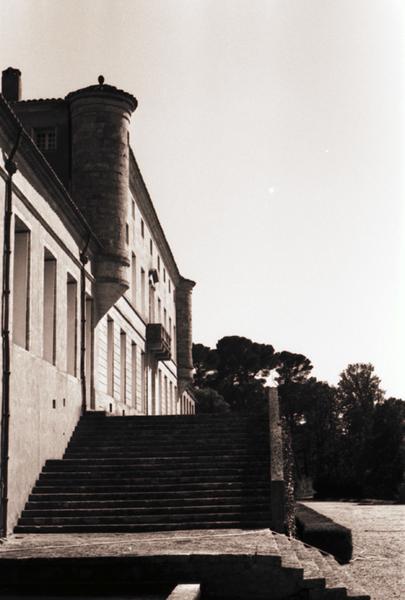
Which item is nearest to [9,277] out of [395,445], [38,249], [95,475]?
[38,249]

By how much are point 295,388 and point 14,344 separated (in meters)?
83.0

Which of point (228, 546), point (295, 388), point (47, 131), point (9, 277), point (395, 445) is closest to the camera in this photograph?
point (228, 546)

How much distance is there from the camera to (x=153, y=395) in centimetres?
4016

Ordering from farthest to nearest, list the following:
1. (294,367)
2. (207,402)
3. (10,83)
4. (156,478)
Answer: (294,367)
(207,402)
(10,83)
(156,478)

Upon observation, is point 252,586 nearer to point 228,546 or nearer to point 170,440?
point 228,546

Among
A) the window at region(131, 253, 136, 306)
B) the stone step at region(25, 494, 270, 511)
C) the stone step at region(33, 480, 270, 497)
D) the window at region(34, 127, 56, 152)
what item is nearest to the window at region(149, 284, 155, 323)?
the window at region(131, 253, 136, 306)

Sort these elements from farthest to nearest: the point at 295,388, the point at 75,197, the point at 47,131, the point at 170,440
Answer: the point at 295,388 → the point at 47,131 → the point at 75,197 → the point at 170,440

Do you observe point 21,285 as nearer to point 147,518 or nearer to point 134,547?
point 147,518

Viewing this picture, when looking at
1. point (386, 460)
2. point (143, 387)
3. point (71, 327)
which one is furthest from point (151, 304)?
point (386, 460)

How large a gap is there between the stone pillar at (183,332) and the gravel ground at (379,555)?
77.5 feet

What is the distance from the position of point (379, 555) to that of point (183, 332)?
35.3m

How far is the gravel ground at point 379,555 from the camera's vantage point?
1423 centimetres

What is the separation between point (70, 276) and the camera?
76.4 feet

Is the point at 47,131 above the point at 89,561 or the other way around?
above
